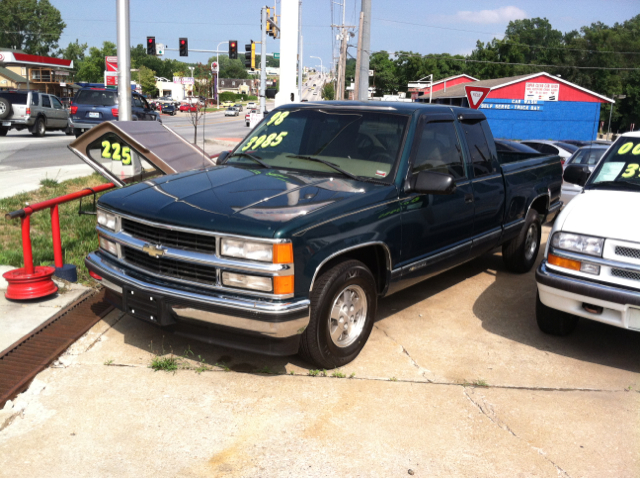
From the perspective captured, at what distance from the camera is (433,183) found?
15.1ft

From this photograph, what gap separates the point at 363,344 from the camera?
4.64 metres

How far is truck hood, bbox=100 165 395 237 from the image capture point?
383 cm

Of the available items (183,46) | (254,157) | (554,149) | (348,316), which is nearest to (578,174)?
(348,316)

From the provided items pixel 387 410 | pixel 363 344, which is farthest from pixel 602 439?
pixel 363 344

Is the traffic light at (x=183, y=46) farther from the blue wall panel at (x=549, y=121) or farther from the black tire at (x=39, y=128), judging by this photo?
the blue wall panel at (x=549, y=121)

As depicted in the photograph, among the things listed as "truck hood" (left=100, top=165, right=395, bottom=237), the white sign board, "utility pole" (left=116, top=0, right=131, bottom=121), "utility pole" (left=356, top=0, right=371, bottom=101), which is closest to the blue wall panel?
the white sign board

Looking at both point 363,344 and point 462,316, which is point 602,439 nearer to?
point 363,344

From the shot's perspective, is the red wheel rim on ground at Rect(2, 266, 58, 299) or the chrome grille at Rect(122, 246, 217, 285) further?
the red wheel rim on ground at Rect(2, 266, 58, 299)

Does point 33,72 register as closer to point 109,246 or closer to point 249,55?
point 249,55

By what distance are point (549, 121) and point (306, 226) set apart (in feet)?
162

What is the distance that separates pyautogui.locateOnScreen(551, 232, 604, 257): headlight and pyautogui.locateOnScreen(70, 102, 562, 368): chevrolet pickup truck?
0.94 metres

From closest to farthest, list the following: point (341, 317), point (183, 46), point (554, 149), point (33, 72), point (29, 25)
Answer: point (341, 317) < point (554, 149) < point (183, 46) < point (33, 72) < point (29, 25)

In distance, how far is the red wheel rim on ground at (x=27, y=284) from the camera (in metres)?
5.26

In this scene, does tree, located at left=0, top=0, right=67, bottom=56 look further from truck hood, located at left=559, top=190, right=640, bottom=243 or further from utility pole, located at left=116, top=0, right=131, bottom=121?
truck hood, located at left=559, top=190, right=640, bottom=243
